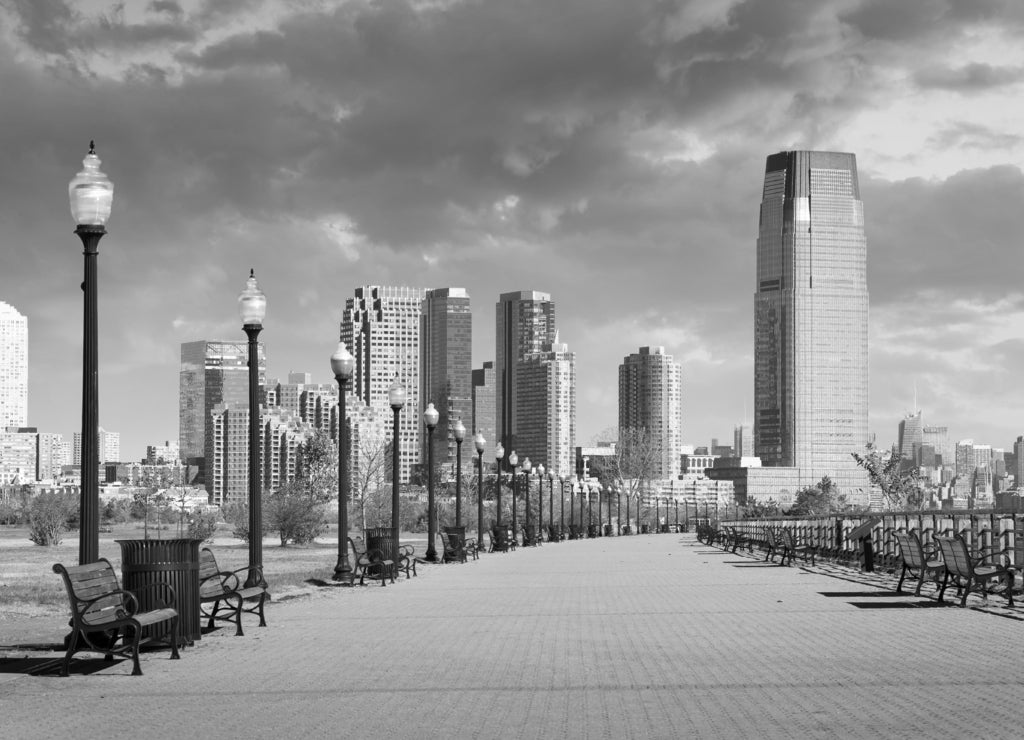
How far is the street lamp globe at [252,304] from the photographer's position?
2008 cm

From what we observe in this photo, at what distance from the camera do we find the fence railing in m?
21.3

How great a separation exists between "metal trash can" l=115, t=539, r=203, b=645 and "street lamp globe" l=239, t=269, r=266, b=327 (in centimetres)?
662

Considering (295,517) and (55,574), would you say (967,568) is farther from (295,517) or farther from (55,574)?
(295,517)

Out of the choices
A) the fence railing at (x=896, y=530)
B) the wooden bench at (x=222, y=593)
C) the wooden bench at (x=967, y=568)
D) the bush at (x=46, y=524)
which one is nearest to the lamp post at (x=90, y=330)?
the wooden bench at (x=222, y=593)

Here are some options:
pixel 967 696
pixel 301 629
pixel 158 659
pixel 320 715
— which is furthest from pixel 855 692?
pixel 301 629

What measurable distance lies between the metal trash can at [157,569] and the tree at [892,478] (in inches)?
3783

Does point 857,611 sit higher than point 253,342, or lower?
lower

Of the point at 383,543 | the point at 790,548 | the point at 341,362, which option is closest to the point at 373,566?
the point at 383,543

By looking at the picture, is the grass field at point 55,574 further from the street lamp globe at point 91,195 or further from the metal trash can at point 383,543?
the street lamp globe at point 91,195

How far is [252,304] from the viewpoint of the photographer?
20.1 m

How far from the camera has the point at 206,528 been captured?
185 ft

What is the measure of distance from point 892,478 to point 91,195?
100345 millimetres

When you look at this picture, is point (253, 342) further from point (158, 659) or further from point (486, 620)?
point (158, 659)

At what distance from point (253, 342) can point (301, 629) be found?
4.73 metres
